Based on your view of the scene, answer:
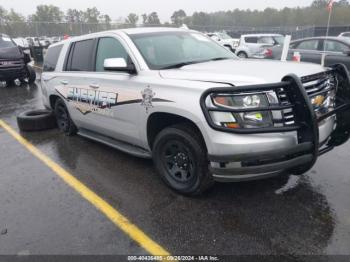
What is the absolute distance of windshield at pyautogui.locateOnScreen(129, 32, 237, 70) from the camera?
4.08 m

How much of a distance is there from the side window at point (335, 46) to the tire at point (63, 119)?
8399mm

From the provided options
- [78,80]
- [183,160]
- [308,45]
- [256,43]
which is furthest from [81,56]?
[256,43]

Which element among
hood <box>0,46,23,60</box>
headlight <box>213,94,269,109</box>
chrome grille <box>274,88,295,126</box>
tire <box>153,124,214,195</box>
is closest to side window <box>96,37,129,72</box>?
tire <box>153,124,214,195</box>

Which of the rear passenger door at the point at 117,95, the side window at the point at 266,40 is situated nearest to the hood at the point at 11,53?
the rear passenger door at the point at 117,95

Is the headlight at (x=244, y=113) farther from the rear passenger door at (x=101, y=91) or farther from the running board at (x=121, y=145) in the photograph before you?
the running board at (x=121, y=145)

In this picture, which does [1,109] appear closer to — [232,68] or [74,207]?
[74,207]

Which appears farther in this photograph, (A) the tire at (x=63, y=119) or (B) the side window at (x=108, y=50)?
(A) the tire at (x=63, y=119)

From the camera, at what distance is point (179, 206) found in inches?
141

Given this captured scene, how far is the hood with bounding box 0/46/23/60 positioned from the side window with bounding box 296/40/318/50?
10.4 m

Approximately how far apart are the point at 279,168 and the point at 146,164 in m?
2.22

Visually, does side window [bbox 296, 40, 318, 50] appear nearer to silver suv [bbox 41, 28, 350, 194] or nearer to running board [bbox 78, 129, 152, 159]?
silver suv [bbox 41, 28, 350, 194]

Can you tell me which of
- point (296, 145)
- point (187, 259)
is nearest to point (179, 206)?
point (187, 259)

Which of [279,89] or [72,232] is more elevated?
[279,89]

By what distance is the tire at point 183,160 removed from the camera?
338cm
